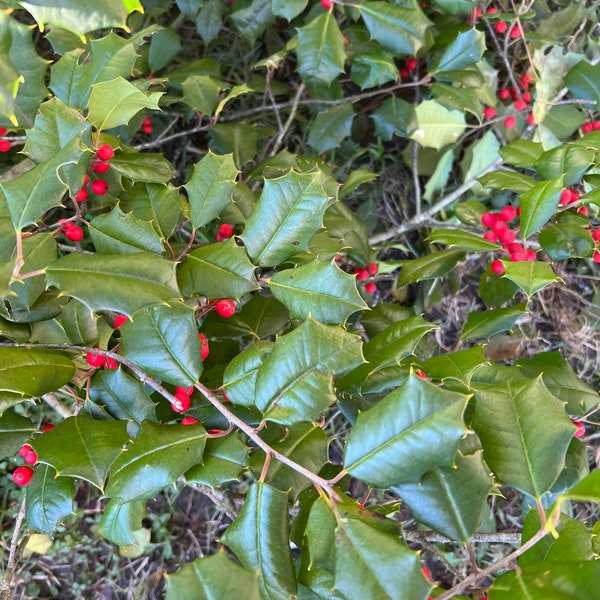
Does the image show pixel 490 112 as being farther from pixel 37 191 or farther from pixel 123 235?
pixel 37 191

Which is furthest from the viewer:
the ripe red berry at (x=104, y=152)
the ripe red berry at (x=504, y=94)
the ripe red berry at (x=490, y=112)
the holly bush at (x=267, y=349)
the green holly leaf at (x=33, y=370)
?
the ripe red berry at (x=504, y=94)

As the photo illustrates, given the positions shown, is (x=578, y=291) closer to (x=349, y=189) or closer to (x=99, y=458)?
(x=349, y=189)

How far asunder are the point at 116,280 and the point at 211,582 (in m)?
0.44

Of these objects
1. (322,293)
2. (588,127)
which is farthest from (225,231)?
(588,127)

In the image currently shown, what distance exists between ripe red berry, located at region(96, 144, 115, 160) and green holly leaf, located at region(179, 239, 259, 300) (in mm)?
318

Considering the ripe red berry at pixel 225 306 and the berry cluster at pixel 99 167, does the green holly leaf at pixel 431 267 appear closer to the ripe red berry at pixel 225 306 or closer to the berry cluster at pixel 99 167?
the ripe red berry at pixel 225 306

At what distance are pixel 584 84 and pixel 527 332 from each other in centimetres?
91

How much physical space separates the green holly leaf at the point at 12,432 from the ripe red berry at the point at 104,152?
0.54m

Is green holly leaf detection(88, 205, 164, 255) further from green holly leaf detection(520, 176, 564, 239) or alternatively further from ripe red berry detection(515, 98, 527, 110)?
ripe red berry detection(515, 98, 527, 110)

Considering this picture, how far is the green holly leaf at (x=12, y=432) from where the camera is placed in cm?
104

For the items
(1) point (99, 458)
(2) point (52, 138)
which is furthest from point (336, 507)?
(2) point (52, 138)

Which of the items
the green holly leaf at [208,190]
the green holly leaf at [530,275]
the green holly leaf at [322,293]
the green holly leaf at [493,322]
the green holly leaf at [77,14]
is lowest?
the green holly leaf at [493,322]

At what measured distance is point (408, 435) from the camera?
0.78m

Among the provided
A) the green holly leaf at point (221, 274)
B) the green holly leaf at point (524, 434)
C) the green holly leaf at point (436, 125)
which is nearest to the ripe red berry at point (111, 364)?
the green holly leaf at point (221, 274)
